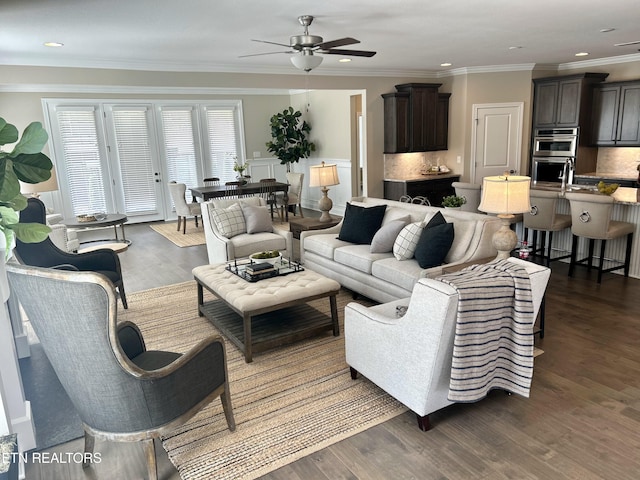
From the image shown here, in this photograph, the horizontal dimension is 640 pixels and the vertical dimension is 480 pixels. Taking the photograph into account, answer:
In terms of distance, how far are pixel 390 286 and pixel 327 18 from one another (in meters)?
2.48

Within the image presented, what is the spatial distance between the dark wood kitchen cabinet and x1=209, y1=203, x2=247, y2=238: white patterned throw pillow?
3376mm

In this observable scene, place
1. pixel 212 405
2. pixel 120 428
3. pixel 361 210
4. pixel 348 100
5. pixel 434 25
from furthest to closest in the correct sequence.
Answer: pixel 348 100 < pixel 361 210 < pixel 434 25 < pixel 212 405 < pixel 120 428

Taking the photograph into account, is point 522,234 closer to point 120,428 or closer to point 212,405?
point 212,405

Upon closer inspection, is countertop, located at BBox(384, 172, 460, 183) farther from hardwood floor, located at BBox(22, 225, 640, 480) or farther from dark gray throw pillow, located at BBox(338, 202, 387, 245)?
hardwood floor, located at BBox(22, 225, 640, 480)

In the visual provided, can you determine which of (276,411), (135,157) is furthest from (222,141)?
(276,411)

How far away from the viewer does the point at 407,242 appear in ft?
13.9

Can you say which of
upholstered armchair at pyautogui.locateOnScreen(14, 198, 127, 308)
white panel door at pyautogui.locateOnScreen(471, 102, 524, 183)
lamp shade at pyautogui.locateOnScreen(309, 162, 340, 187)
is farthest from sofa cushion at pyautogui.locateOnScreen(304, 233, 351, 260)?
white panel door at pyautogui.locateOnScreen(471, 102, 524, 183)

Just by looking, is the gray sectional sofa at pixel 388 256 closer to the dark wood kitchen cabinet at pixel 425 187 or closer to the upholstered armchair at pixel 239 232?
the upholstered armchair at pixel 239 232

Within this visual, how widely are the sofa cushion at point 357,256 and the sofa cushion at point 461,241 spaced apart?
0.64 meters

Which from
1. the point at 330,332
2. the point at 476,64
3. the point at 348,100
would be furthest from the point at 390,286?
the point at 348,100

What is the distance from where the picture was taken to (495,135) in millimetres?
8102

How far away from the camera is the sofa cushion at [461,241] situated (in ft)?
13.3

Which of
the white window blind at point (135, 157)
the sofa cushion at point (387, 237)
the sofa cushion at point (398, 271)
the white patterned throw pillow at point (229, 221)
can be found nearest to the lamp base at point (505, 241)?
the sofa cushion at point (398, 271)

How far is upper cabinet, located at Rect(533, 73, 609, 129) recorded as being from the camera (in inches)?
288
